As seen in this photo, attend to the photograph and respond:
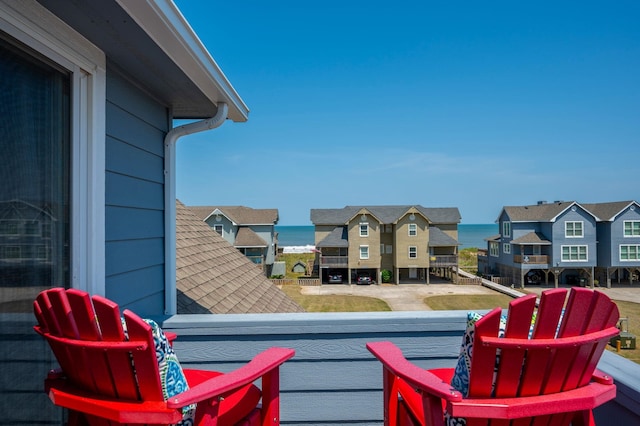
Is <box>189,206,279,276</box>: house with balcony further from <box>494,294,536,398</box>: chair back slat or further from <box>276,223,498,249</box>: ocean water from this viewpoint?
<box>276,223,498,249</box>: ocean water

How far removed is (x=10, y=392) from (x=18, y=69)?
1210mm

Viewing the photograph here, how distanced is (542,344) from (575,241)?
1017 inches

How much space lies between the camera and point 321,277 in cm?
2391

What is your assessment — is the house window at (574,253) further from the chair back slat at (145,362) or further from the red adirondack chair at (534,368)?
the chair back slat at (145,362)

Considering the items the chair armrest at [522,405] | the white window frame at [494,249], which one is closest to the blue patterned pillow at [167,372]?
the chair armrest at [522,405]

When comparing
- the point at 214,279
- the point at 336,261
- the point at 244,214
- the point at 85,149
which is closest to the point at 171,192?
the point at 85,149

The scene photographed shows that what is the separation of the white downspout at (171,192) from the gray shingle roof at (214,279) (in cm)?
39

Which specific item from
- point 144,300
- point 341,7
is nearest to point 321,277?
point 341,7

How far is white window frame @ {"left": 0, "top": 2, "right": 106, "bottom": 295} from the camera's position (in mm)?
1715

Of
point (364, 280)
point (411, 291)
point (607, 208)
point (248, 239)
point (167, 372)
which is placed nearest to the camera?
point (167, 372)

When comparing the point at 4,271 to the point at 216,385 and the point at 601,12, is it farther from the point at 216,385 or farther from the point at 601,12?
the point at 601,12

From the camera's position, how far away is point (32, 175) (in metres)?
1.49

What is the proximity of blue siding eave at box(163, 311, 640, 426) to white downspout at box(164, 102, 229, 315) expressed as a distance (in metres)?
0.59

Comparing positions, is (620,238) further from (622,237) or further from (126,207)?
(126,207)
